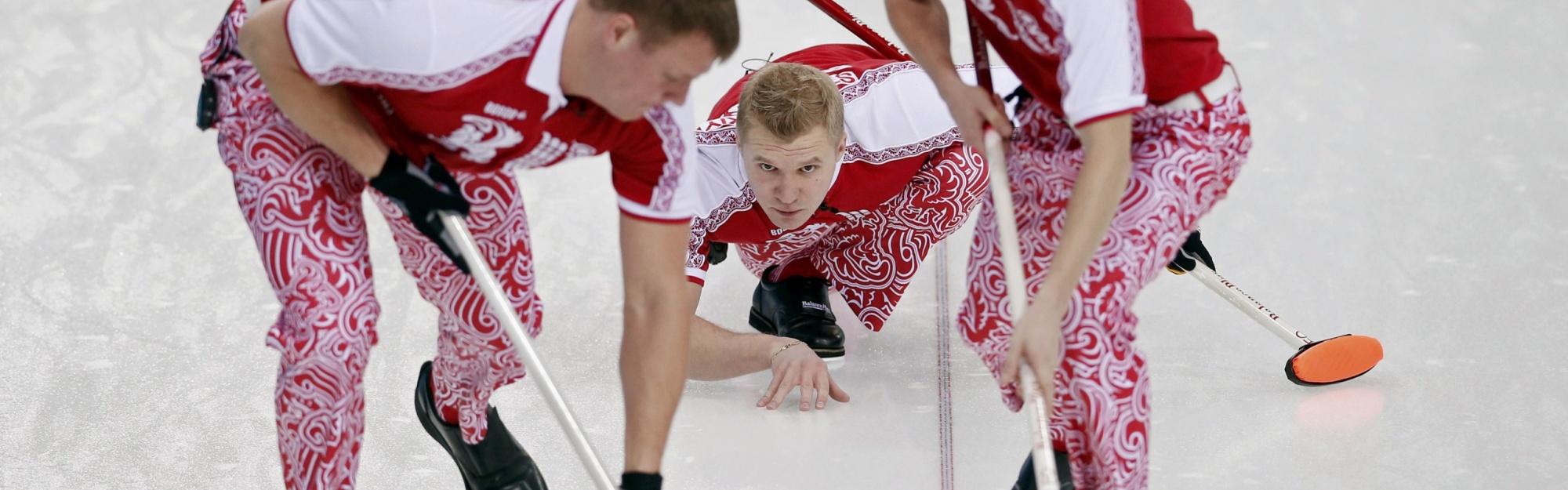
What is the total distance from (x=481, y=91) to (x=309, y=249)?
28cm

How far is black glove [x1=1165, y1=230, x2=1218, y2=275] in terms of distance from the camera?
267cm

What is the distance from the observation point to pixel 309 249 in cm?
180

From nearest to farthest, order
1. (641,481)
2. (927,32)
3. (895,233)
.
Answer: (641,481)
(927,32)
(895,233)

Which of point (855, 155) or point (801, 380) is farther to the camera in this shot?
point (855, 155)

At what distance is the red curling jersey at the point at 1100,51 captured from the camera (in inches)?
67.2

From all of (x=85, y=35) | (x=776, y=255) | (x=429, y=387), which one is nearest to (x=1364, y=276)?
(x=776, y=255)

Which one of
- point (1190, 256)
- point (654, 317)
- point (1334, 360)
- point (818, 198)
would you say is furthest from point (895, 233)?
point (654, 317)

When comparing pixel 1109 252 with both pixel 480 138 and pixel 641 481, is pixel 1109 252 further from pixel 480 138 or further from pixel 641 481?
pixel 480 138

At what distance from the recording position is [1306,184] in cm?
340

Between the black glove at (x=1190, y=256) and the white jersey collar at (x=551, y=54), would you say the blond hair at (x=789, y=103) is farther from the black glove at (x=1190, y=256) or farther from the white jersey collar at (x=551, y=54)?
the white jersey collar at (x=551, y=54)

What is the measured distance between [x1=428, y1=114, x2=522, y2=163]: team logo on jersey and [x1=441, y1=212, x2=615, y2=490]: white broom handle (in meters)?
0.08

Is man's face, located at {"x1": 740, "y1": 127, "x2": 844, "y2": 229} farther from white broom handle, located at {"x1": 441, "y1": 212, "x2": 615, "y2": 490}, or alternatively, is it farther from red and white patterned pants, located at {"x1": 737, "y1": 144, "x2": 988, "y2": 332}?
white broom handle, located at {"x1": 441, "y1": 212, "x2": 615, "y2": 490}

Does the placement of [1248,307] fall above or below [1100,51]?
below

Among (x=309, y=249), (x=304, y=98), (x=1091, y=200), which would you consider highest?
(x=304, y=98)
